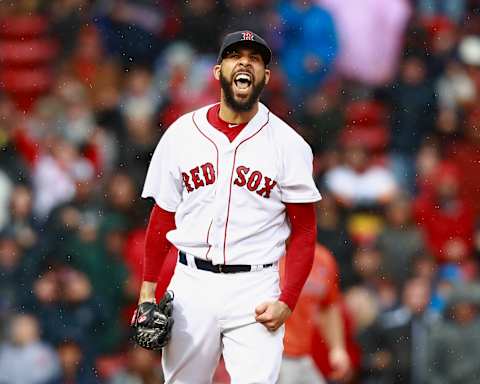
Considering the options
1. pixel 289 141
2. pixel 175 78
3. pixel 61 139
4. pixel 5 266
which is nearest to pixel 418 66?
pixel 175 78

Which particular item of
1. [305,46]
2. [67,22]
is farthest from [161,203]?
[67,22]

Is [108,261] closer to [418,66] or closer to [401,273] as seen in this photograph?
[401,273]

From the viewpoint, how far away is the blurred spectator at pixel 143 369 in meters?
10.1

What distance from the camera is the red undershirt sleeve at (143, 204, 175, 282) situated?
19.9 ft

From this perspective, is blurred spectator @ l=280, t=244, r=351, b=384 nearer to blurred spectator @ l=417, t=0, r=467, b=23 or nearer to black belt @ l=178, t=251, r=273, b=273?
black belt @ l=178, t=251, r=273, b=273

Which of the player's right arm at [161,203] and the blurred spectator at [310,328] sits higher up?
the player's right arm at [161,203]

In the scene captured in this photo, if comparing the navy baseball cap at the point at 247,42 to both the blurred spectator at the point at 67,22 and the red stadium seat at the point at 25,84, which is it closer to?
the red stadium seat at the point at 25,84

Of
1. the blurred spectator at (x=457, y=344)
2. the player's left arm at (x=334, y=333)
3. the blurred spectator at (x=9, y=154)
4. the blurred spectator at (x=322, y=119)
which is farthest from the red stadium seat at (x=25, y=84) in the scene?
the player's left arm at (x=334, y=333)

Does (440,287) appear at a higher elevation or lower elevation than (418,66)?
lower

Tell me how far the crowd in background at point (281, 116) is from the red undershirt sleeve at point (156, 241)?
13.6 ft

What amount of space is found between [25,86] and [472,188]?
A: 4313mm

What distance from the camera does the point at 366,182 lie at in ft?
39.0

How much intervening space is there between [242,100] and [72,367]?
4950 millimetres

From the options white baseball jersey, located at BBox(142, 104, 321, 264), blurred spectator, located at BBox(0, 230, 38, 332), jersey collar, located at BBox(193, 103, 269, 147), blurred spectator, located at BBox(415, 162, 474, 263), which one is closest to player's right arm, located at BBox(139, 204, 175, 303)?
white baseball jersey, located at BBox(142, 104, 321, 264)
